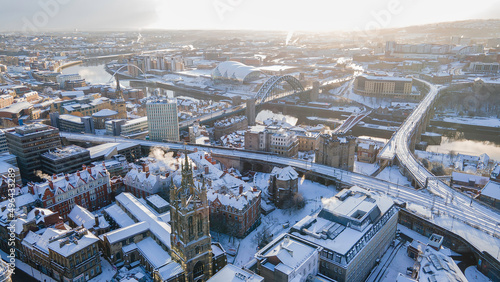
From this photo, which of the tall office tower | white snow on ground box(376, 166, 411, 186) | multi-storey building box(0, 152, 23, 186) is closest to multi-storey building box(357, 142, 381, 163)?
white snow on ground box(376, 166, 411, 186)

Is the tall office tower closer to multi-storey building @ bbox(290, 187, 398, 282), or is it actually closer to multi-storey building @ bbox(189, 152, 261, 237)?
multi-storey building @ bbox(189, 152, 261, 237)

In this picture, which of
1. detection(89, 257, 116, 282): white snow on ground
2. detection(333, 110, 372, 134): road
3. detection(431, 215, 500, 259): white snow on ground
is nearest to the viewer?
detection(89, 257, 116, 282): white snow on ground

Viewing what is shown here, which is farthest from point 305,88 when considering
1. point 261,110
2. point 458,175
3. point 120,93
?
point 458,175

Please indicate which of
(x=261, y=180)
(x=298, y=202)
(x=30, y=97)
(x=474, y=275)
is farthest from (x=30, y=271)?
(x=30, y=97)

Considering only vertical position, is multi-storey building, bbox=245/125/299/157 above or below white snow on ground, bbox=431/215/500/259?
above

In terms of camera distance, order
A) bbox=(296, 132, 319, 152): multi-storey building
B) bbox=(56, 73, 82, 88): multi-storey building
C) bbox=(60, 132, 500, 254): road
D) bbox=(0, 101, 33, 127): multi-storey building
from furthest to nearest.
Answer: bbox=(56, 73, 82, 88): multi-storey building < bbox=(0, 101, 33, 127): multi-storey building < bbox=(296, 132, 319, 152): multi-storey building < bbox=(60, 132, 500, 254): road

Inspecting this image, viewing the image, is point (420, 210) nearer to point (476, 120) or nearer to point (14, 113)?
point (476, 120)

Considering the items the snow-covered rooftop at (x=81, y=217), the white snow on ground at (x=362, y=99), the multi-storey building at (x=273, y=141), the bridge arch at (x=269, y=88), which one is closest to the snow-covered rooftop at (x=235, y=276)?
the snow-covered rooftop at (x=81, y=217)

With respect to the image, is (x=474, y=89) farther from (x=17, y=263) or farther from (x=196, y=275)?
(x=17, y=263)
